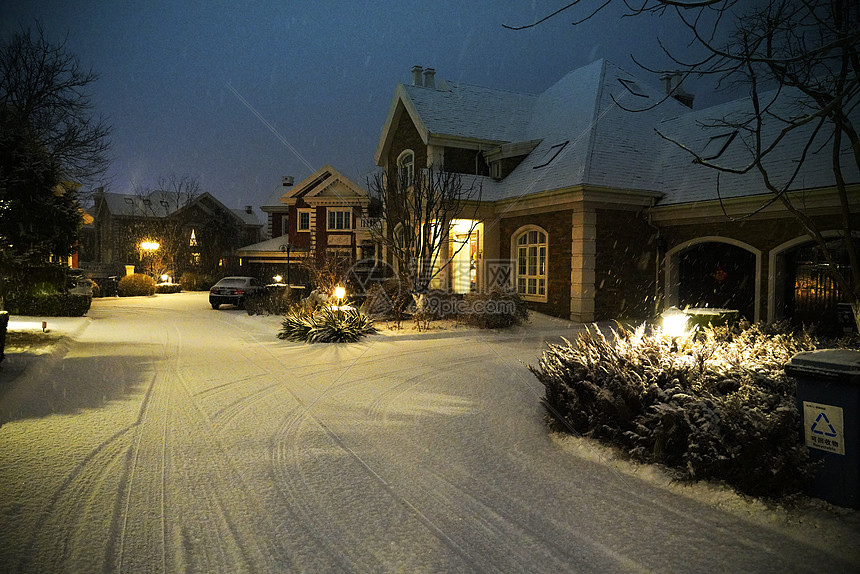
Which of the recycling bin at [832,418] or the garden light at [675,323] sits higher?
the garden light at [675,323]

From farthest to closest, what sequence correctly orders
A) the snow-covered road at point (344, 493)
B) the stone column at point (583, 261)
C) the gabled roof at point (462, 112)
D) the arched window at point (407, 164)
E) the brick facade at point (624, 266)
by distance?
1. the arched window at point (407, 164)
2. the gabled roof at point (462, 112)
3. the brick facade at point (624, 266)
4. the stone column at point (583, 261)
5. the snow-covered road at point (344, 493)

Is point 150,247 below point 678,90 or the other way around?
below

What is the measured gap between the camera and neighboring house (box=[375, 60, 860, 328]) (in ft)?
45.0

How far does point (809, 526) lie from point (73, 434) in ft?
21.5

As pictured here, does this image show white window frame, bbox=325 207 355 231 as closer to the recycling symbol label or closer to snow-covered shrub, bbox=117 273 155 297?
snow-covered shrub, bbox=117 273 155 297

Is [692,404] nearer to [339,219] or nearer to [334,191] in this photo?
[339,219]

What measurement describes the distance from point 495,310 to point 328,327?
4.53m

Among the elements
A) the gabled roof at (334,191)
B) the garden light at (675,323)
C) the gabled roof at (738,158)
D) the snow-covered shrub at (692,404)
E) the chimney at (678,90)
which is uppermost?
the chimney at (678,90)

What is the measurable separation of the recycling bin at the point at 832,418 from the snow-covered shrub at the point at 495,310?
10282mm

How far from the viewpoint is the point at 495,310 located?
47.6 feet

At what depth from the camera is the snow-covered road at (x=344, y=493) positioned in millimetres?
3346

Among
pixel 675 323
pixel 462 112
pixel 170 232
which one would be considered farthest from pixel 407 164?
pixel 170 232

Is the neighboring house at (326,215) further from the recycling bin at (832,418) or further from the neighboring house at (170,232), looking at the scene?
the recycling bin at (832,418)

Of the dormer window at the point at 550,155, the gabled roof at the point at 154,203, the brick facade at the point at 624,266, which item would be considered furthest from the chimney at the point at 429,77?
the gabled roof at the point at 154,203
